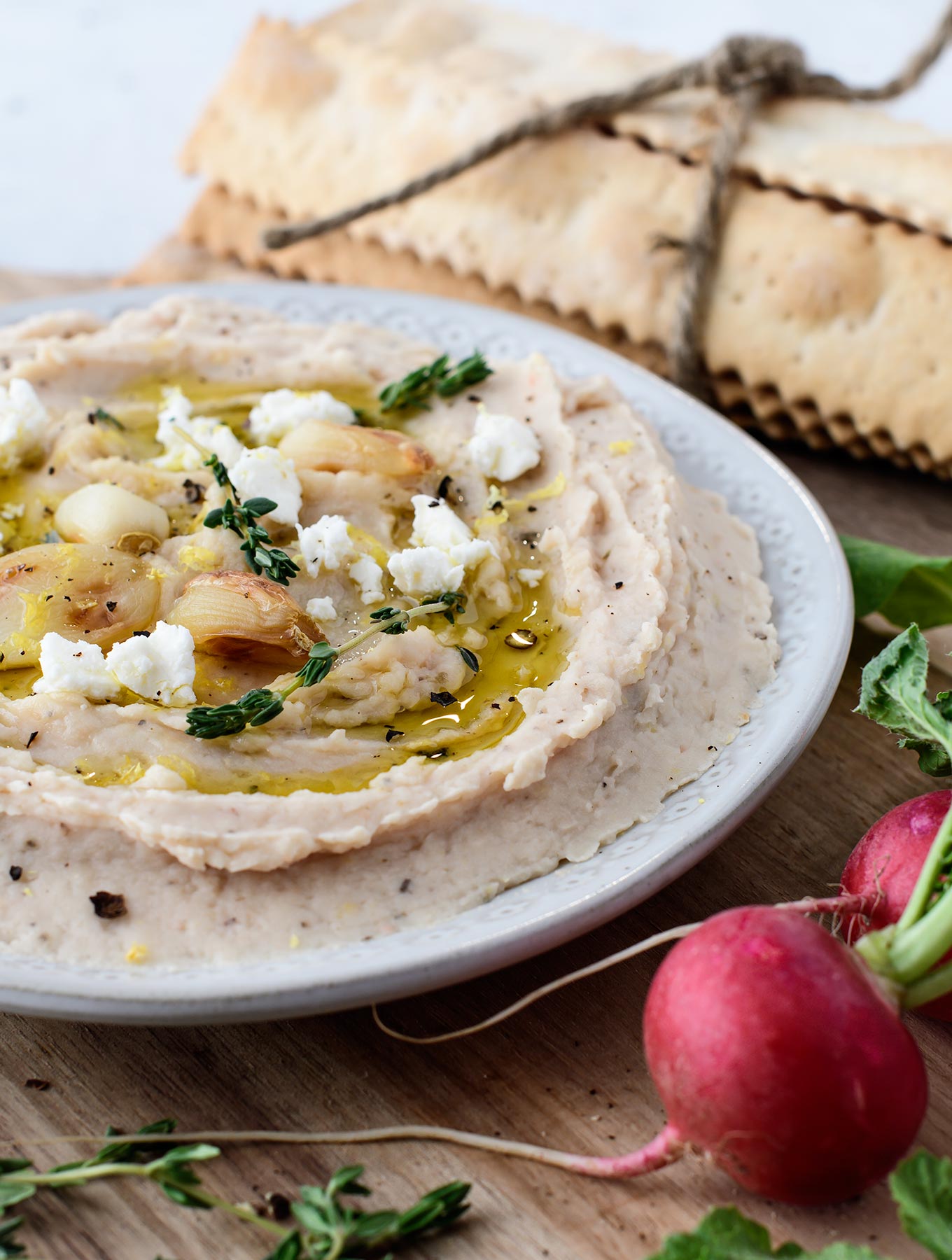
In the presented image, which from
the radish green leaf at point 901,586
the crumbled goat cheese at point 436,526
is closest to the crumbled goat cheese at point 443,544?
the crumbled goat cheese at point 436,526

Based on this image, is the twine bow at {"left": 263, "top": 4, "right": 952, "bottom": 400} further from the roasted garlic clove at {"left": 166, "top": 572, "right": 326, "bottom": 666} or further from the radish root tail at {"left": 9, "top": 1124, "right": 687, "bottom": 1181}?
the radish root tail at {"left": 9, "top": 1124, "right": 687, "bottom": 1181}

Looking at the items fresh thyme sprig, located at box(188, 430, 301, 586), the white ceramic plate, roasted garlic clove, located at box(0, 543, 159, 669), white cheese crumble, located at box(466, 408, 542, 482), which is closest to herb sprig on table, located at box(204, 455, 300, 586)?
fresh thyme sprig, located at box(188, 430, 301, 586)

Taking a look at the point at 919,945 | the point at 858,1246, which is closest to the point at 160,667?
the point at 919,945

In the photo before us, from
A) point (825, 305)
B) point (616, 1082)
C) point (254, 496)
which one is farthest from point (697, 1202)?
point (825, 305)

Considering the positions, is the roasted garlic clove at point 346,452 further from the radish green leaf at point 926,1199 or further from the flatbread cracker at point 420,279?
the radish green leaf at point 926,1199

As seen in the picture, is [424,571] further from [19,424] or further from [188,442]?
[19,424]

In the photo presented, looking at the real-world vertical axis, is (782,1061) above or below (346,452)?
below
